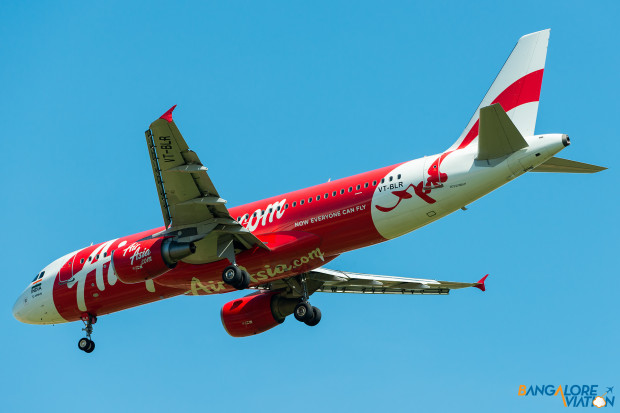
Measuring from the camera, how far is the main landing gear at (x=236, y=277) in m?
31.7

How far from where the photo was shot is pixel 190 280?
3350 centimetres

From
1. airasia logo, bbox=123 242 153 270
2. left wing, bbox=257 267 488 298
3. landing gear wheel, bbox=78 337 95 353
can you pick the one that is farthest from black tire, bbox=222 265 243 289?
landing gear wheel, bbox=78 337 95 353

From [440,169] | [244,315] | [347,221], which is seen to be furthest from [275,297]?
[440,169]

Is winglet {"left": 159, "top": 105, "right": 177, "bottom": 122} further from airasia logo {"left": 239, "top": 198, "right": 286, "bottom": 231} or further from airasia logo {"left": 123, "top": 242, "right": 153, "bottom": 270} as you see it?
airasia logo {"left": 239, "top": 198, "right": 286, "bottom": 231}

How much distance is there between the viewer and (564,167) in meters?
29.4

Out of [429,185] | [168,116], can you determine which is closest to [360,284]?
[429,185]

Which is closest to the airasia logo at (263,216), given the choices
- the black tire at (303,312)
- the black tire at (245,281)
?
the black tire at (245,281)

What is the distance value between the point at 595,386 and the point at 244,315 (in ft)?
45.2

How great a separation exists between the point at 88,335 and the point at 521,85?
63.5 feet

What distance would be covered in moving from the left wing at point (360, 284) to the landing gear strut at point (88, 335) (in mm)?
6796

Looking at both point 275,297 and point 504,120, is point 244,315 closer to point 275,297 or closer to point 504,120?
point 275,297

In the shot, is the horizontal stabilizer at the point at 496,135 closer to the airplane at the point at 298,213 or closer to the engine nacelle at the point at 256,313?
the airplane at the point at 298,213

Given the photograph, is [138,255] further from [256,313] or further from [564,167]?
[564,167]

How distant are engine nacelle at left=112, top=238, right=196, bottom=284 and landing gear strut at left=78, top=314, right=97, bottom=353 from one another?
197 inches
